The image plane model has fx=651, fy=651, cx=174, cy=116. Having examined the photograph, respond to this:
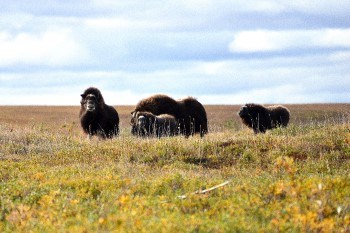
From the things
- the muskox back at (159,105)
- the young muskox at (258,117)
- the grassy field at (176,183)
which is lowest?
the grassy field at (176,183)

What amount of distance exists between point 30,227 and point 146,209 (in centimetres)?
160

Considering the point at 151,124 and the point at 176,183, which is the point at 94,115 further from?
the point at 176,183

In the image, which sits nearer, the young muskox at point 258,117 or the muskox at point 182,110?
the muskox at point 182,110

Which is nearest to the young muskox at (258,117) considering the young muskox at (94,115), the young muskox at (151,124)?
the young muskox at (151,124)

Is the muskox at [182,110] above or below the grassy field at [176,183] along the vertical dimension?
above

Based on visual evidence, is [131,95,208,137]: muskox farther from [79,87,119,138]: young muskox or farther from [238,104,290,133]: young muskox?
[238,104,290,133]: young muskox

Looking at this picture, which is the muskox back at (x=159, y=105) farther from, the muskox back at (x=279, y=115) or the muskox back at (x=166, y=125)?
the muskox back at (x=279, y=115)

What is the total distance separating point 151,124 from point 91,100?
2.69 m

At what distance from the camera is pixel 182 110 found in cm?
2633

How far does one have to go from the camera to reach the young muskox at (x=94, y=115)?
2508cm

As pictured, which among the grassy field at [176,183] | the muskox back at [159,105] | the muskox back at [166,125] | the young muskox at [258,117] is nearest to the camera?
the grassy field at [176,183]

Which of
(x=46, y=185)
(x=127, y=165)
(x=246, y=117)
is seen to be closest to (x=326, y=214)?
(x=46, y=185)

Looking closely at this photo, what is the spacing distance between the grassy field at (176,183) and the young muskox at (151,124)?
3019 millimetres

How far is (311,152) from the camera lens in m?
17.3
